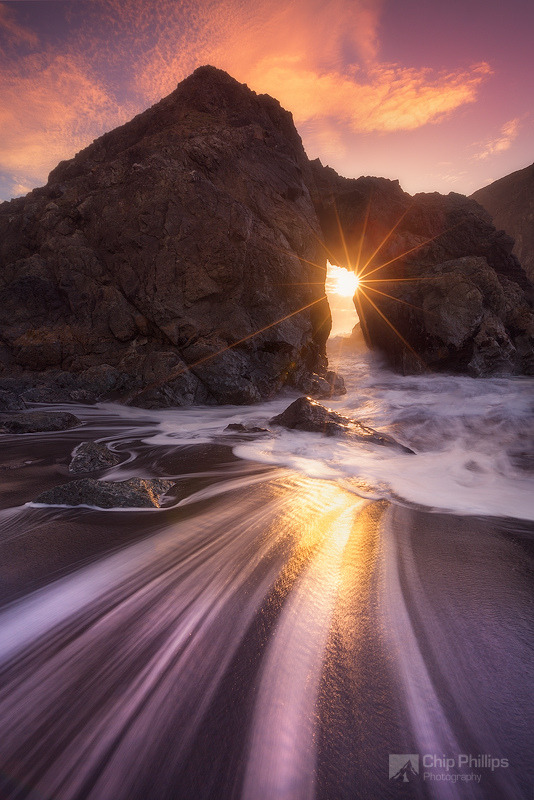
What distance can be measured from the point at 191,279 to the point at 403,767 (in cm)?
1304

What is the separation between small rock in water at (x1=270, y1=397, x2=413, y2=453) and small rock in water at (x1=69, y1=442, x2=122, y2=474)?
3536mm

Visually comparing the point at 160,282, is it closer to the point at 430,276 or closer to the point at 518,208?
the point at 430,276

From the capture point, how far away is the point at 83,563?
93.2 inches

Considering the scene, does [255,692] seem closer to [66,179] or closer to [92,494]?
[92,494]

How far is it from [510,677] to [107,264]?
595 inches

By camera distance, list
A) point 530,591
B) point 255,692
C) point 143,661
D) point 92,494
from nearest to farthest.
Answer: point 255,692 → point 143,661 → point 530,591 → point 92,494

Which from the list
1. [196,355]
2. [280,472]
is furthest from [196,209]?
[280,472]

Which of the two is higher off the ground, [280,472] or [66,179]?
[66,179]

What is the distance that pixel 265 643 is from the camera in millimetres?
1655

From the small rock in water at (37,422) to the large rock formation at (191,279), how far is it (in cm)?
317

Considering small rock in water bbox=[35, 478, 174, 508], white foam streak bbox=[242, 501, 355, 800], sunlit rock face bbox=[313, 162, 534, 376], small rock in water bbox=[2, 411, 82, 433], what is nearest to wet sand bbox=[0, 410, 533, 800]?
white foam streak bbox=[242, 501, 355, 800]

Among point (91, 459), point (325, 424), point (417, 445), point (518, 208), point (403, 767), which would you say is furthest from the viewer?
point (518, 208)

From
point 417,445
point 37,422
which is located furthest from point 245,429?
point 37,422

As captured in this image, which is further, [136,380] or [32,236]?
[32,236]
